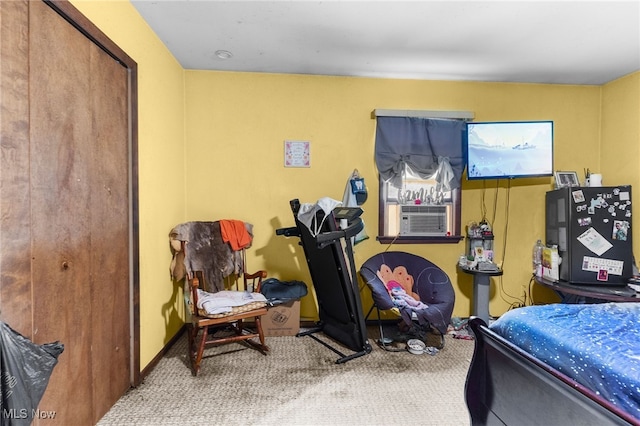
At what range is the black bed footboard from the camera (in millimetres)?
1015

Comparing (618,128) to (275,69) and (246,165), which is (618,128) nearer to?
(275,69)

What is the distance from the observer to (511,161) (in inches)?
126

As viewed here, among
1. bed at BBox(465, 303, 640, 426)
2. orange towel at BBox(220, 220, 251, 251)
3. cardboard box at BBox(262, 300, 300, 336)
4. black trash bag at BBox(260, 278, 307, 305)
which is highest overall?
orange towel at BBox(220, 220, 251, 251)

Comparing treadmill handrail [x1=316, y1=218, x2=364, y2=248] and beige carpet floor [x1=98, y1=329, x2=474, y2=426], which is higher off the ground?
treadmill handrail [x1=316, y1=218, x2=364, y2=248]

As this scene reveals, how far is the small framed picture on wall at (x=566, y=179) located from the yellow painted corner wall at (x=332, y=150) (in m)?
0.16

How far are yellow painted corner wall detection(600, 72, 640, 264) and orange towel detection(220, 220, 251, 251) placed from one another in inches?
151

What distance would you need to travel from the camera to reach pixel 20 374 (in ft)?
3.50

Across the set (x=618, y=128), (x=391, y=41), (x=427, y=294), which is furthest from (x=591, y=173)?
(x=391, y=41)

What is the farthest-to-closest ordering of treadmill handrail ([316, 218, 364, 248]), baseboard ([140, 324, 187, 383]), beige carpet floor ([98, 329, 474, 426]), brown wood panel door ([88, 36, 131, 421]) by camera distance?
1. treadmill handrail ([316, 218, 364, 248])
2. baseboard ([140, 324, 187, 383])
3. beige carpet floor ([98, 329, 474, 426])
4. brown wood panel door ([88, 36, 131, 421])

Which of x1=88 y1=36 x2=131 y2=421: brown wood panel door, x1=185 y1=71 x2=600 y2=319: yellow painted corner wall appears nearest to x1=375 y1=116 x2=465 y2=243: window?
x1=185 y1=71 x2=600 y2=319: yellow painted corner wall

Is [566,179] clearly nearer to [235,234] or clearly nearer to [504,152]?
[504,152]

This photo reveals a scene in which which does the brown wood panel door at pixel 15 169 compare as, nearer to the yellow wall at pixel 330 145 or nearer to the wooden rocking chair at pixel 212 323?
the wooden rocking chair at pixel 212 323

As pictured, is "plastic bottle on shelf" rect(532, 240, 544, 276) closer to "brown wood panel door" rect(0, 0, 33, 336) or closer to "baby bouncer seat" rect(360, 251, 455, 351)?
"baby bouncer seat" rect(360, 251, 455, 351)

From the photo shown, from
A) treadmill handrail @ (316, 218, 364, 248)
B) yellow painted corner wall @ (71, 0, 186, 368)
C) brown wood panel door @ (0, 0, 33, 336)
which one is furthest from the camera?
treadmill handrail @ (316, 218, 364, 248)
